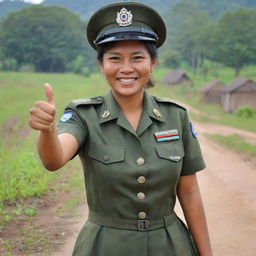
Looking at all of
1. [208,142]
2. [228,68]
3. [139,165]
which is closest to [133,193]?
[139,165]

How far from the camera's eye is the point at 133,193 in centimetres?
173

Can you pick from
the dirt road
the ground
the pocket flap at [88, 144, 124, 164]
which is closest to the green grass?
the dirt road

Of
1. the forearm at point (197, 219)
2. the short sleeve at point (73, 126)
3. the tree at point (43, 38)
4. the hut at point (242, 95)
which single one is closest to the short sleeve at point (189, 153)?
the forearm at point (197, 219)

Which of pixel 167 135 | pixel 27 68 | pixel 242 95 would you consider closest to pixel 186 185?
pixel 167 135

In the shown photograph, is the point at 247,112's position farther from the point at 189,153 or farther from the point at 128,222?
the point at 128,222

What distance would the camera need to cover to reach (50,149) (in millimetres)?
1492

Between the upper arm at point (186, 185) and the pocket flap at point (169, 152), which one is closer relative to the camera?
the pocket flap at point (169, 152)

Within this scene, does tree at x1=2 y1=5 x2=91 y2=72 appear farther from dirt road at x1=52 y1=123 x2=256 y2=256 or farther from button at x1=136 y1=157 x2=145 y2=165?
button at x1=136 y1=157 x2=145 y2=165

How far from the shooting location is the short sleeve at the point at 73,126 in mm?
1658

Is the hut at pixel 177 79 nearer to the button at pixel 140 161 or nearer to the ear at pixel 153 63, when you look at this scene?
the ear at pixel 153 63

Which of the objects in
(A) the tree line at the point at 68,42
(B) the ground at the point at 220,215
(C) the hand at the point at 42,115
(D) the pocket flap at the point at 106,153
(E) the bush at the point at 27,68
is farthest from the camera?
(A) the tree line at the point at 68,42

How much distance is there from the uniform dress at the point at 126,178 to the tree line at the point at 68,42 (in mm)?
38505

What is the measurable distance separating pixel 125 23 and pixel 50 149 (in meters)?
0.67

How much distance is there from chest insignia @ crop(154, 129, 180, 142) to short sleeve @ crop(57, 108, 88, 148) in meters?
0.31
